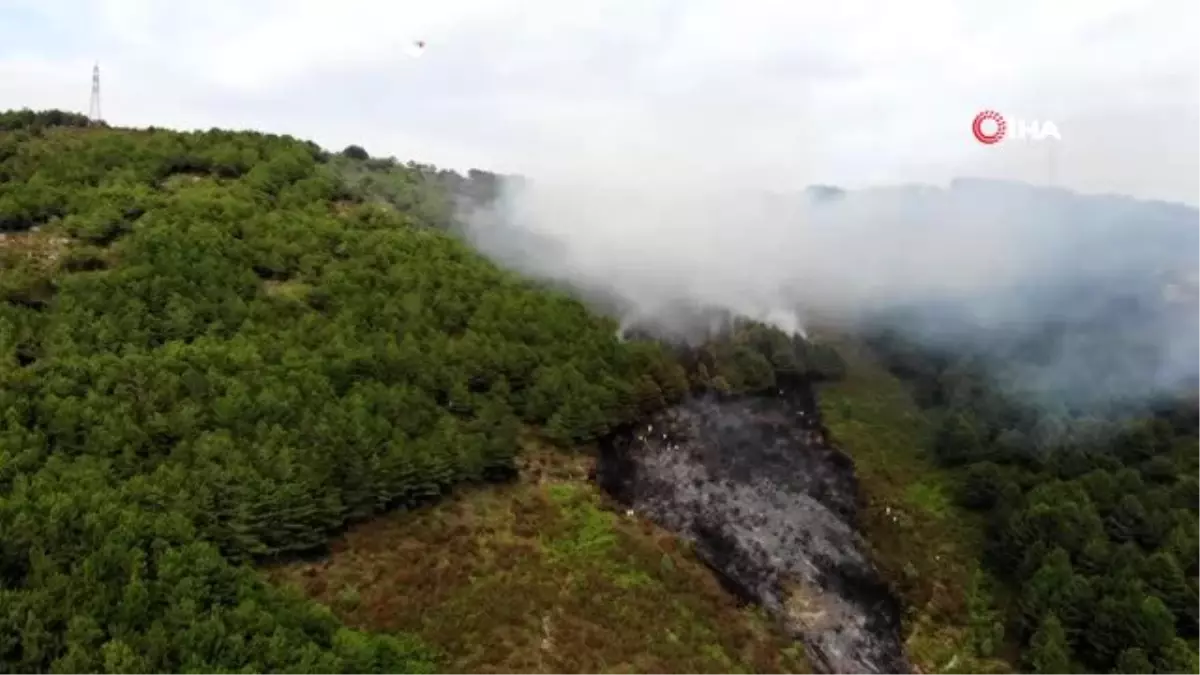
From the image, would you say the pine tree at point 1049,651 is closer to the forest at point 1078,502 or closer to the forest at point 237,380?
the forest at point 1078,502

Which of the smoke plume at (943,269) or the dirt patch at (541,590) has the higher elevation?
the smoke plume at (943,269)

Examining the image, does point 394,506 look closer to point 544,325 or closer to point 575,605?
point 575,605

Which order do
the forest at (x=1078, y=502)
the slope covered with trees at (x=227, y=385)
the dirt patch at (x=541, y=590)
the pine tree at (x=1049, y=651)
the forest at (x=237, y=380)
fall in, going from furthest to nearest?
the forest at (x=1078, y=502), the pine tree at (x=1049, y=651), the dirt patch at (x=541, y=590), the forest at (x=237, y=380), the slope covered with trees at (x=227, y=385)

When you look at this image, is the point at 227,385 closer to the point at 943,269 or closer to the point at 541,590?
the point at 541,590

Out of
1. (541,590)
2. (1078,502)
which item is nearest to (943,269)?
(1078,502)

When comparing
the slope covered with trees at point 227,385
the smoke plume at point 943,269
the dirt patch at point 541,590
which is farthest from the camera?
the smoke plume at point 943,269

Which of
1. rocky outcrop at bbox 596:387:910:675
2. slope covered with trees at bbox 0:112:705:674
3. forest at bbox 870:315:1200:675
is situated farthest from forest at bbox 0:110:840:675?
forest at bbox 870:315:1200:675

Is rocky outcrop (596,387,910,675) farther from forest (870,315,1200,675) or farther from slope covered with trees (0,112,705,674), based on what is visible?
forest (870,315,1200,675)

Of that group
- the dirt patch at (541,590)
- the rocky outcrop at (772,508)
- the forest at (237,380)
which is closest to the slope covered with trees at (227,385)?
the forest at (237,380)
